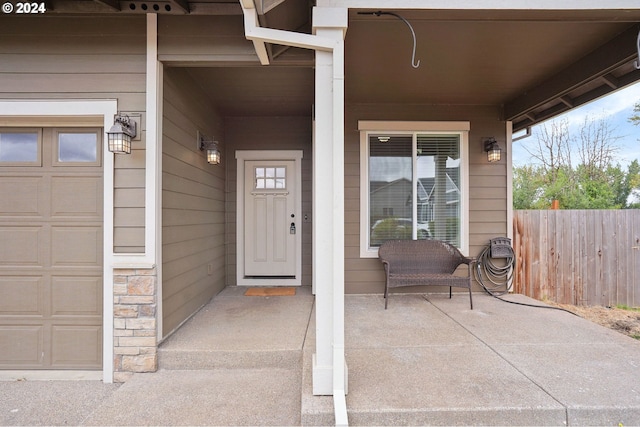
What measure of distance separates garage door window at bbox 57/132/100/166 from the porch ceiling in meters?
0.93

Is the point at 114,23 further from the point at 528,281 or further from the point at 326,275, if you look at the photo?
the point at 528,281

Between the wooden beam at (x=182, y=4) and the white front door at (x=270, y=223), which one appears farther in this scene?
the white front door at (x=270, y=223)

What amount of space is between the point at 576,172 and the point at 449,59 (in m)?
10.2

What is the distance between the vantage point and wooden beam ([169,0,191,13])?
232cm

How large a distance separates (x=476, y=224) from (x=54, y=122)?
4.60 m

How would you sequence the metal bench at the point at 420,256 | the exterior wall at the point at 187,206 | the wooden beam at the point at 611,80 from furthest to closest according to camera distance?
1. the metal bench at the point at 420,256
2. the wooden beam at the point at 611,80
3. the exterior wall at the point at 187,206

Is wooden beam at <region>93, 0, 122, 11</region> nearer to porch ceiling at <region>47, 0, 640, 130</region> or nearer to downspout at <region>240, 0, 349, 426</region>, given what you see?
porch ceiling at <region>47, 0, 640, 130</region>

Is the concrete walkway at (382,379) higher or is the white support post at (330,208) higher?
the white support post at (330,208)

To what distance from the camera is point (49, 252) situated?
2.61m

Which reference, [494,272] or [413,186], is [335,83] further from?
[494,272]

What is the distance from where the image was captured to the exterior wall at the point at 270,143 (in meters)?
4.54

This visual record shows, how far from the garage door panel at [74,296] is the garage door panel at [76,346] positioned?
0.13 metres

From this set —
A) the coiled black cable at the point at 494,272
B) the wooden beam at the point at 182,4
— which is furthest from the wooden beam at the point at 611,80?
the wooden beam at the point at 182,4

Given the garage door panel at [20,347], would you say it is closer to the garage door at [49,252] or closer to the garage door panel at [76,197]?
the garage door at [49,252]
